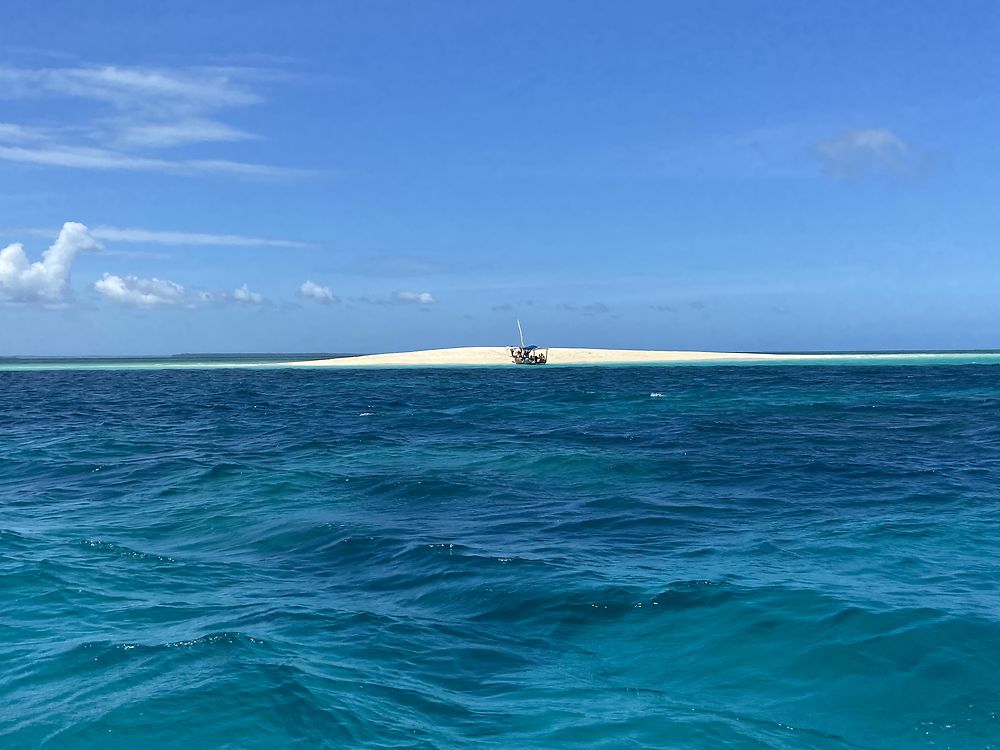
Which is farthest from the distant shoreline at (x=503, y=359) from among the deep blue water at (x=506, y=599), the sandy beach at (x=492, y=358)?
the deep blue water at (x=506, y=599)

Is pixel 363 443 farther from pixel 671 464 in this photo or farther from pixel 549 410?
pixel 549 410

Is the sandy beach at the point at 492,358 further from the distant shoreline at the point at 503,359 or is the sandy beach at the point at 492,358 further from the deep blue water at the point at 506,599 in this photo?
the deep blue water at the point at 506,599

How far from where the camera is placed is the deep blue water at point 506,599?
281 inches

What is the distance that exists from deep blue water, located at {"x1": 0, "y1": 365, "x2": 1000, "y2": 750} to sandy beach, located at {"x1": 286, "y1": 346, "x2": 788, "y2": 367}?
368ft

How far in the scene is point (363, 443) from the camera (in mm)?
27422

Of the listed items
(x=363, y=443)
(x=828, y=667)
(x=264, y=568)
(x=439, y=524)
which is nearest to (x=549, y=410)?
(x=363, y=443)

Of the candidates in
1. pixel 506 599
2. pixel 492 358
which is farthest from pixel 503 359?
pixel 506 599

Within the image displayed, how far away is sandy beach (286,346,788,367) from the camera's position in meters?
138

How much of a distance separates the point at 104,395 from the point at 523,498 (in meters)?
49.5

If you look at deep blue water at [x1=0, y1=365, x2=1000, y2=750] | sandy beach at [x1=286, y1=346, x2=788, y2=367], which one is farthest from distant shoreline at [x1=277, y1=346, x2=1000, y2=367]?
deep blue water at [x1=0, y1=365, x2=1000, y2=750]

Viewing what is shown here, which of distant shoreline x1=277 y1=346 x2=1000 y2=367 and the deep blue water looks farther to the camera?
distant shoreline x1=277 y1=346 x2=1000 y2=367

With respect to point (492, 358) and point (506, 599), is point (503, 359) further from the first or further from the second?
point (506, 599)

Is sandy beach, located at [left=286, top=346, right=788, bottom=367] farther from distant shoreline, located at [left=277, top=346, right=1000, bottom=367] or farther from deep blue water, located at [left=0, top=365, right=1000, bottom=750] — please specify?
deep blue water, located at [left=0, top=365, right=1000, bottom=750]

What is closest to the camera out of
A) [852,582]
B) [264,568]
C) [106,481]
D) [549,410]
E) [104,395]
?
[852,582]
